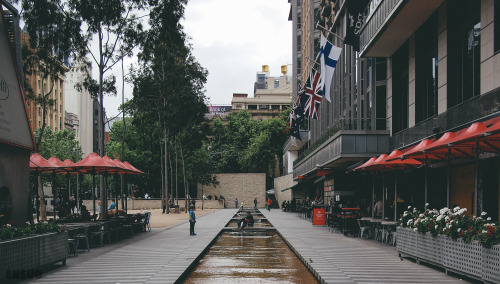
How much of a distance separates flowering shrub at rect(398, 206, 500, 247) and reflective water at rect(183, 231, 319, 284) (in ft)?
10.4

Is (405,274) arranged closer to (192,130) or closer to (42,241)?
(42,241)

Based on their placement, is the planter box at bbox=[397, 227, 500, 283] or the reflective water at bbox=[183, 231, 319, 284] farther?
the reflective water at bbox=[183, 231, 319, 284]

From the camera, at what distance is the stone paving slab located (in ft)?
41.5

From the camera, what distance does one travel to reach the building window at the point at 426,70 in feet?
80.2

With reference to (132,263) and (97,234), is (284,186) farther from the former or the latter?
(132,263)

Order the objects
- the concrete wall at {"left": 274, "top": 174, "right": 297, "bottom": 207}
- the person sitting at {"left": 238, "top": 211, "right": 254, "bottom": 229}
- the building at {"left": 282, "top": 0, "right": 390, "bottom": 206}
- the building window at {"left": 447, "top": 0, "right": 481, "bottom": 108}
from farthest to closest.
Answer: the concrete wall at {"left": 274, "top": 174, "right": 297, "bottom": 207}
the person sitting at {"left": 238, "top": 211, "right": 254, "bottom": 229}
the building at {"left": 282, "top": 0, "right": 390, "bottom": 206}
the building window at {"left": 447, "top": 0, "right": 481, "bottom": 108}

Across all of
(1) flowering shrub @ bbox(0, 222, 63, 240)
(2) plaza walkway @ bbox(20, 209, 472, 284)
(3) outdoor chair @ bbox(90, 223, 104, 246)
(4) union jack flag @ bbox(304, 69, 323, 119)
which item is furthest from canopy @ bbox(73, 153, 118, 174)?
(4) union jack flag @ bbox(304, 69, 323, 119)

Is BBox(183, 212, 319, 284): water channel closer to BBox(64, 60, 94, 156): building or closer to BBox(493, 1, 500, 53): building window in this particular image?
BBox(493, 1, 500, 53): building window

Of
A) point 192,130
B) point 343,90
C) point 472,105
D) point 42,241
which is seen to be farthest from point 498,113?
point 192,130

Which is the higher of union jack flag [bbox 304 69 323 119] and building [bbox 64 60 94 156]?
building [bbox 64 60 94 156]

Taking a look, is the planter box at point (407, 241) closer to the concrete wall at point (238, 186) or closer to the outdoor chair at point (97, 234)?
the outdoor chair at point (97, 234)

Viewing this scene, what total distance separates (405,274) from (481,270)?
2.23 metres

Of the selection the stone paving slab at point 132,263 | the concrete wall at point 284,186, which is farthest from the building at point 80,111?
the stone paving slab at point 132,263

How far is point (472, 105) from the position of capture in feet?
62.6
